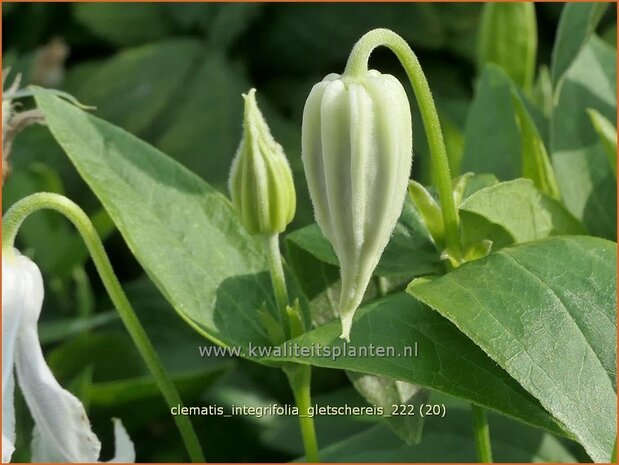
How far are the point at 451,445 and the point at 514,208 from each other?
0.44 ft

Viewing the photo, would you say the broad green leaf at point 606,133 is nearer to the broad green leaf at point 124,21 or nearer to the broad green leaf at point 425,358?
the broad green leaf at point 425,358

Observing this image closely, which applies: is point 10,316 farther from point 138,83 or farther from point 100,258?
point 138,83

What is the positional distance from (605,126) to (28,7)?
598mm

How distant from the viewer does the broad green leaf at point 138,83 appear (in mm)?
882

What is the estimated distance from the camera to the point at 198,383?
599 millimetres

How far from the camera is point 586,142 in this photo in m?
0.57

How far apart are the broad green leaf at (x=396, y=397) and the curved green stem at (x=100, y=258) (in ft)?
0.26

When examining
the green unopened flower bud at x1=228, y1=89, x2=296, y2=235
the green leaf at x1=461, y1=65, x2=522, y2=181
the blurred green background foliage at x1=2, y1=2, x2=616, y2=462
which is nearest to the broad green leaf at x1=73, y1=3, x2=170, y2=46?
the blurred green background foliage at x1=2, y1=2, x2=616, y2=462

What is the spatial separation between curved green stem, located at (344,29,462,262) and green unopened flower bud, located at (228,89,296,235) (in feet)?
0.19

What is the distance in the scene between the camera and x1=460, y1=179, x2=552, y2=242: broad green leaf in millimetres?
431

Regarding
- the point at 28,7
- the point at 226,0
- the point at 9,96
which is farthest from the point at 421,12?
the point at 9,96

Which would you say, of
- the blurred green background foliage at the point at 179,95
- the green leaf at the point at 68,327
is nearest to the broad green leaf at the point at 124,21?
the blurred green background foliage at the point at 179,95

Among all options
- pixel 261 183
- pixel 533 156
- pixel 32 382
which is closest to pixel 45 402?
pixel 32 382

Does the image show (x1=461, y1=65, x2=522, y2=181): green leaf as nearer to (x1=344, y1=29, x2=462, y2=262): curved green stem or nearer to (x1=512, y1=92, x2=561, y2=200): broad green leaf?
(x1=512, y1=92, x2=561, y2=200): broad green leaf
